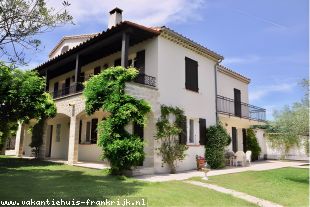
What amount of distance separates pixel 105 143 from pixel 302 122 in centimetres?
896

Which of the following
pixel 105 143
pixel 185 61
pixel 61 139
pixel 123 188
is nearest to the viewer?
pixel 123 188

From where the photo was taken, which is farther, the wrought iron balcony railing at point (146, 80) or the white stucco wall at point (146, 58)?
the white stucco wall at point (146, 58)

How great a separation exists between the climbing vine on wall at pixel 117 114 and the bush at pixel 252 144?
13977mm

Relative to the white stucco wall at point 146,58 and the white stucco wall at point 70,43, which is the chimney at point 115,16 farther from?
the white stucco wall at point 70,43

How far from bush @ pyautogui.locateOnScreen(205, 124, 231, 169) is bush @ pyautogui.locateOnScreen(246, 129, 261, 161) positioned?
23.2 feet

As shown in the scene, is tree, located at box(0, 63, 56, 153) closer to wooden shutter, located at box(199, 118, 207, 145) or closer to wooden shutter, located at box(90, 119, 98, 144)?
wooden shutter, located at box(90, 119, 98, 144)

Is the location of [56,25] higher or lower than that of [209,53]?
lower

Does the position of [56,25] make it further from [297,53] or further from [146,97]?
[297,53]

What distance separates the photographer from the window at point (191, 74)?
16719mm

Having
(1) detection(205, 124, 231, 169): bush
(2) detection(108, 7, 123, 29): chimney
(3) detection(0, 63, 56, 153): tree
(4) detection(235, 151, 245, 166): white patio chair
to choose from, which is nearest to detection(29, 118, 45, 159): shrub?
(3) detection(0, 63, 56, 153): tree

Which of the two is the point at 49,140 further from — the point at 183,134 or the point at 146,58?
the point at 183,134

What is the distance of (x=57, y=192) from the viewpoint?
26.0 ft

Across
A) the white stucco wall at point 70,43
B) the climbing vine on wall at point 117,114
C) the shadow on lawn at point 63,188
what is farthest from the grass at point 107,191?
the white stucco wall at point 70,43

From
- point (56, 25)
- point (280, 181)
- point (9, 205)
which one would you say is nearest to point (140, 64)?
point (56, 25)
